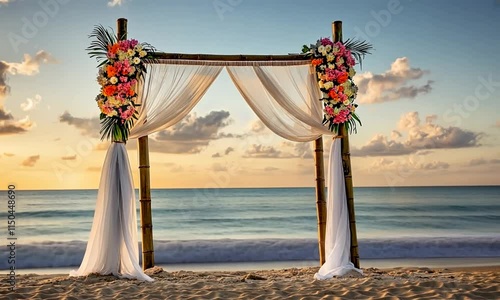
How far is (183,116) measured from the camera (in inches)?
262

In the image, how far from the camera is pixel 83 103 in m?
17.5

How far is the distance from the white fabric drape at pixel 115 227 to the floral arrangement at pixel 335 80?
97.5 inches

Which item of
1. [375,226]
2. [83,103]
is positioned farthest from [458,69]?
A: [83,103]

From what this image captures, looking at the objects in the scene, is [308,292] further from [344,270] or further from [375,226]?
[375,226]

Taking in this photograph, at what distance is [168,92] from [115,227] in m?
1.68

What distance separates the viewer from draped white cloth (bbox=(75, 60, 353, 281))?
613cm

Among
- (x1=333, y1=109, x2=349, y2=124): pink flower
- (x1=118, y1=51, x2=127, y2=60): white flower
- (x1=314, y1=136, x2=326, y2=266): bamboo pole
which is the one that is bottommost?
(x1=314, y1=136, x2=326, y2=266): bamboo pole

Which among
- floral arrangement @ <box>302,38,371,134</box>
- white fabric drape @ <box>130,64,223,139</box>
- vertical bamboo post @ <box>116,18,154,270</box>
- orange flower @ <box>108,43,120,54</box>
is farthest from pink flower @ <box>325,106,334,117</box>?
orange flower @ <box>108,43,120,54</box>

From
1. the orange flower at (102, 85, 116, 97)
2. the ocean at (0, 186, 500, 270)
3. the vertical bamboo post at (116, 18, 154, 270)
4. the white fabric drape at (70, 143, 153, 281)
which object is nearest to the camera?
the white fabric drape at (70, 143, 153, 281)

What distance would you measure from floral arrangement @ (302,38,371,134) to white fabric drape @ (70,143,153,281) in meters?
2.48

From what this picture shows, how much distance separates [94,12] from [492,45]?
9677 mm

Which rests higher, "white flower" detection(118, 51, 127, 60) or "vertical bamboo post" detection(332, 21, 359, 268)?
"white flower" detection(118, 51, 127, 60)

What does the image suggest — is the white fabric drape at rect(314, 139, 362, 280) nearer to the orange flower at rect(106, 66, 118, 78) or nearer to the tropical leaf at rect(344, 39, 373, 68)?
the tropical leaf at rect(344, 39, 373, 68)

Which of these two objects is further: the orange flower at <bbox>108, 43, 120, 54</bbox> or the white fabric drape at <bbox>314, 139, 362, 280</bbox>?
the white fabric drape at <bbox>314, 139, 362, 280</bbox>
